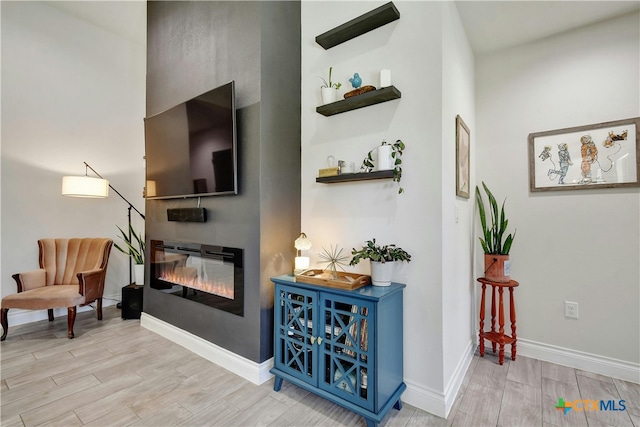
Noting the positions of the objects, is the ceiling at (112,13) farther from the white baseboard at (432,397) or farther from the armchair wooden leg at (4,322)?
the white baseboard at (432,397)

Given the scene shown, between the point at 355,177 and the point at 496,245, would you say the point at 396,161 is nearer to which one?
the point at 355,177

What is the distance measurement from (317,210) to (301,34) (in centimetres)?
141

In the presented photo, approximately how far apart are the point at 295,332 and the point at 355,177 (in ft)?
3.38

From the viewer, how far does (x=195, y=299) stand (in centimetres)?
255

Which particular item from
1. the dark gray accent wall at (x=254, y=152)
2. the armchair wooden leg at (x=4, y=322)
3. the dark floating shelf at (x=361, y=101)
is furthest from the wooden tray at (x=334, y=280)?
the armchair wooden leg at (x=4, y=322)

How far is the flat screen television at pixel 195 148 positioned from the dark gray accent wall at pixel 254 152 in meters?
0.09

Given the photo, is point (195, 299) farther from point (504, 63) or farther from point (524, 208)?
point (504, 63)

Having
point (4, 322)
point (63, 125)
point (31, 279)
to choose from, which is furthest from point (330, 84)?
point (4, 322)

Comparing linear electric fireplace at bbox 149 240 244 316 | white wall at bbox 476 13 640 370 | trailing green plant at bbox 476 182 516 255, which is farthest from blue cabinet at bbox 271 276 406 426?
white wall at bbox 476 13 640 370

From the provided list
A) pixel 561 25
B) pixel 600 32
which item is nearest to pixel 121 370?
pixel 561 25

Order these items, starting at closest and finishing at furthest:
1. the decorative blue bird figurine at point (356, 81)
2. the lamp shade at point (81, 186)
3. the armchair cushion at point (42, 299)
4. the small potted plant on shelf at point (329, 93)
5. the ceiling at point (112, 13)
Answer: the decorative blue bird figurine at point (356, 81) → the small potted plant on shelf at point (329, 93) → the armchair cushion at point (42, 299) → the lamp shade at point (81, 186) → the ceiling at point (112, 13)

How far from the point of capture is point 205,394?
6.22 ft

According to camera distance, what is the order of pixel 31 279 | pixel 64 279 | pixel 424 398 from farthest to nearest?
pixel 64 279, pixel 31 279, pixel 424 398

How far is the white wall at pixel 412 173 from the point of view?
1.70 metres
